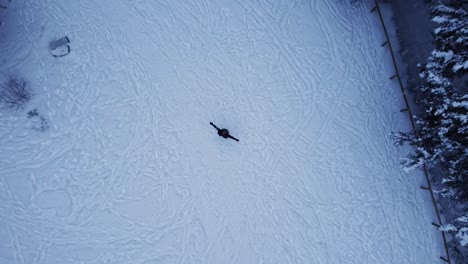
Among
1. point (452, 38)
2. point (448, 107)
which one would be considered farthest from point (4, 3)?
point (448, 107)

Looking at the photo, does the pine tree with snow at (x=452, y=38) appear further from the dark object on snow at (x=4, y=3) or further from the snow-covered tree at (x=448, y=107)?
the dark object on snow at (x=4, y=3)

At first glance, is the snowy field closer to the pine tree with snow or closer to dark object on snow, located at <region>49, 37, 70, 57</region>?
dark object on snow, located at <region>49, 37, 70, 57</region>

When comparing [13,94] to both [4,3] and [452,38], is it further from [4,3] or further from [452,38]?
[452,38]

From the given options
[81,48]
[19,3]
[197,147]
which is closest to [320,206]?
[197,147]

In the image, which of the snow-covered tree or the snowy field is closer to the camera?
the snow-covered tree

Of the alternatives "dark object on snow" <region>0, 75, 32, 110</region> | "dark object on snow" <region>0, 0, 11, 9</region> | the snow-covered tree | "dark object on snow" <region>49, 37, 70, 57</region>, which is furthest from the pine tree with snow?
"dark object on snow" <region>0, 0, 11, 9</region>

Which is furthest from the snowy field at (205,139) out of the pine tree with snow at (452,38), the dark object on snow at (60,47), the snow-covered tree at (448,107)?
the pine tree with snow at (452,38)
